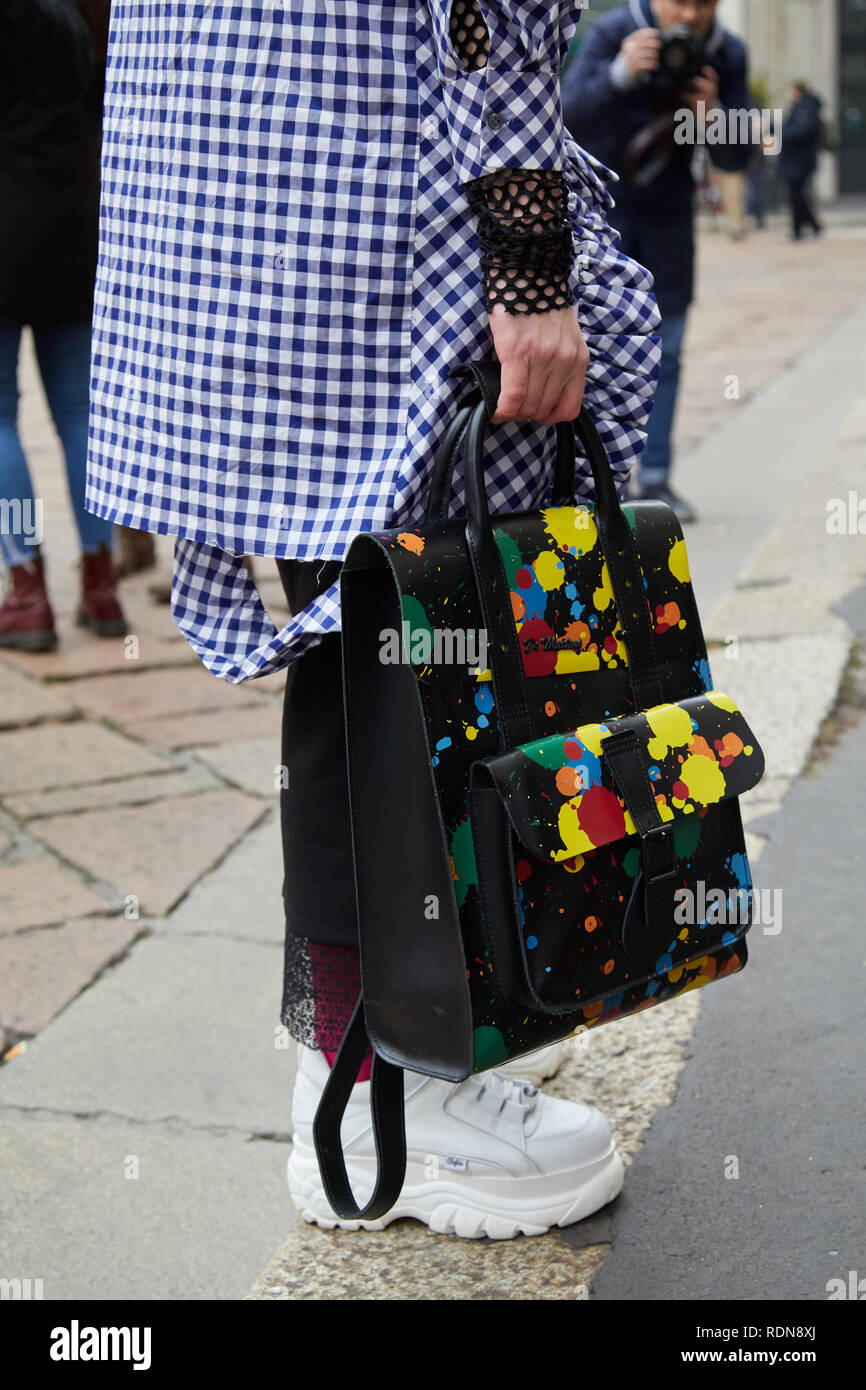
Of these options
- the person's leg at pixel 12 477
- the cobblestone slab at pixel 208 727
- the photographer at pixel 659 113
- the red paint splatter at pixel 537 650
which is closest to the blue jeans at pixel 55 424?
the person's leg at pixel 12 477

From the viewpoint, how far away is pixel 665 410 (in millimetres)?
4512

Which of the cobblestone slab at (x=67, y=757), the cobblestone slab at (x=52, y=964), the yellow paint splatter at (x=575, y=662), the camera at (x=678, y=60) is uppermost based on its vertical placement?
the camera at (x=678, y=60)

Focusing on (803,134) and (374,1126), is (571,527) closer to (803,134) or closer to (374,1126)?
(374,1126)

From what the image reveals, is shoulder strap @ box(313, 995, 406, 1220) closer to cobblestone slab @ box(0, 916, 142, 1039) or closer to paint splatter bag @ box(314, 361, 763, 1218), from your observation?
paint splatter bag @ box(314, 361, 763, 1218)

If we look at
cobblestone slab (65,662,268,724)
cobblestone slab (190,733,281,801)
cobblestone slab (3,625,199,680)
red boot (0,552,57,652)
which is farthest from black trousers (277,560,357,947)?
red boot (0,552,57,652)

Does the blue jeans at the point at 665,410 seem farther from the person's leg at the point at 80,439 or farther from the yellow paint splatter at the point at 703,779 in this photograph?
the yellow paint splatter at the point at 703,779

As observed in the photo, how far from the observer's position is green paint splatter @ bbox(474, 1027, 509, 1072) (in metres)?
1.31

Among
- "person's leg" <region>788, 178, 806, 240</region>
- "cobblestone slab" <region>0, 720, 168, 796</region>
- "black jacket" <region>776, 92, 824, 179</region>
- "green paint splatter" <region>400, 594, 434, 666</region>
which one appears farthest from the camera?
"black jacket" <region>776, 92, 824, 179</region>

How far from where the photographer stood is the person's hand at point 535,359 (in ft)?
4.43

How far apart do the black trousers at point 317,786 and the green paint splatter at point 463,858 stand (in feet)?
0.73

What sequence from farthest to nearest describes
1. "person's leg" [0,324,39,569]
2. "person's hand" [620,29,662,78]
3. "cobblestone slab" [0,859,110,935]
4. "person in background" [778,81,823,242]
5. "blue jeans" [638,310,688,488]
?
"person in background" [778,81,823,242] < "blue jeans" [638,310,688,488] < "person's hand" [620,29,662,78] < "person's leg" [0,324,39,569] < "cobblestone slab" [0,859,110,935]

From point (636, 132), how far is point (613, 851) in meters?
3.46

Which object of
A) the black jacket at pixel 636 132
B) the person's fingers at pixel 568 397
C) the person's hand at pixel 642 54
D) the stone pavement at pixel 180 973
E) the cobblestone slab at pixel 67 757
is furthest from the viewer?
the black jacket at pixel 636 132

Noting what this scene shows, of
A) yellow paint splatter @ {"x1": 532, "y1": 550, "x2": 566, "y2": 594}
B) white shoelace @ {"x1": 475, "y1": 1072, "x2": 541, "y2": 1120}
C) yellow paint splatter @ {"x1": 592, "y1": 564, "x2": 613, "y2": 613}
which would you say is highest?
yellow paint splatter @ {"x1": 532, "y1": 550, "x2": 566, "y2": 594}
